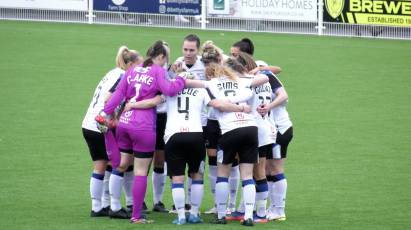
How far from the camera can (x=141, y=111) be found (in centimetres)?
974

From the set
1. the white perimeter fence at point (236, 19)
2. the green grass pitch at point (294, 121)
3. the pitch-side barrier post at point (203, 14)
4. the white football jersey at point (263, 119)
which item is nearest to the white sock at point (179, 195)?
the green grass pitch at point (294, 121)

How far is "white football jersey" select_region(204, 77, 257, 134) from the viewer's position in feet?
32.1

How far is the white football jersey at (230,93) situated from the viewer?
978cm

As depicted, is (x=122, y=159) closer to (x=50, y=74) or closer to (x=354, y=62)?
(x=50, y=74)

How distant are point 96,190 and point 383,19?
21.9 metres

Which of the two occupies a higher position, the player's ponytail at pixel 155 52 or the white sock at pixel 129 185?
the player's ponytail at pixel 155 52

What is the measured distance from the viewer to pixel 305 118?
18.2 meters

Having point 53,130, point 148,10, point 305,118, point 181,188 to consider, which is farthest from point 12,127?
point 148,10

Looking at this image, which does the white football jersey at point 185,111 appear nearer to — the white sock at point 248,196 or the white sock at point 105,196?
the white sock at point 248,196

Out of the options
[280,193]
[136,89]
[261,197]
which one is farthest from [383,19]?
[136,89]

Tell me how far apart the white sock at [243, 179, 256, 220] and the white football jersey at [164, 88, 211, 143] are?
0.79m

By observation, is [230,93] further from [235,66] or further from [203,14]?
[203,14]

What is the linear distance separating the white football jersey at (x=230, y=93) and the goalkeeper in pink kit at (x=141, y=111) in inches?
16.3

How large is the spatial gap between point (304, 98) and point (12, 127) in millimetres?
7159
